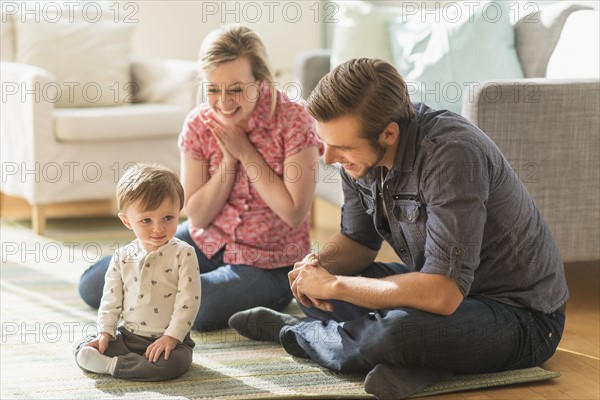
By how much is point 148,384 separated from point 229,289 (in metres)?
0.49

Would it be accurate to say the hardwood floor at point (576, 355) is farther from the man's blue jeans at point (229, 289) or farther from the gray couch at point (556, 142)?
the man's blue jeans at point (229, 289)

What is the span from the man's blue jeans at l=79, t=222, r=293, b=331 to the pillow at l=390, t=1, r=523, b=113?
1010 millimetres

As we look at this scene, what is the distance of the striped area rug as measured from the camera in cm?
201

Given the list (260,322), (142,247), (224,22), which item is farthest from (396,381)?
(224,22)

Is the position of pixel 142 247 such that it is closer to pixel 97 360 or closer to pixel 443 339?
pixel 97 360

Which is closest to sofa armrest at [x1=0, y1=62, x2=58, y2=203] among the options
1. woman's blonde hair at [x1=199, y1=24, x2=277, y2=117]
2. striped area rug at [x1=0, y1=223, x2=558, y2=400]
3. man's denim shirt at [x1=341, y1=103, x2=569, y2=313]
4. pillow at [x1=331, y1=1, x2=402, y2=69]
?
striped area rug at [x1=0, y1=223, x2=558, y2=400]

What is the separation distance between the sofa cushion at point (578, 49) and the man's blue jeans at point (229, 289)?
1090 millimetres

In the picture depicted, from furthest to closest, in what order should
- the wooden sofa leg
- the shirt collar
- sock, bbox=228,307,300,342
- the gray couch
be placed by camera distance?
1. the wooden sofa leg
2. the gray couch
3. sock, bbox=228,307,300,342
4. the shirt collar

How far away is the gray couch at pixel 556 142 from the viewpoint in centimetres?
258

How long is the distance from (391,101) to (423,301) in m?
0.41

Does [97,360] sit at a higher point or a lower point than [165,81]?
lower

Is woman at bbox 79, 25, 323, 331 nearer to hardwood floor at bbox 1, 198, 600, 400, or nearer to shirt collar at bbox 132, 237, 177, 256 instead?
shirt collar at bbox 132, 237, 177, 256

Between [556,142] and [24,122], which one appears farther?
[24,122]

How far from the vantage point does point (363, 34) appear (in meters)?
3.66
